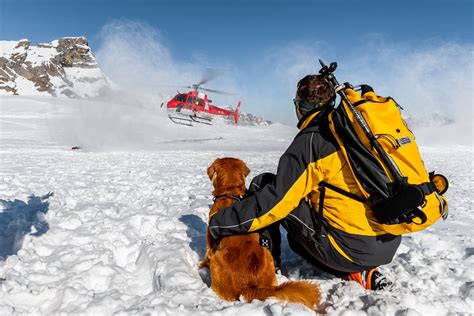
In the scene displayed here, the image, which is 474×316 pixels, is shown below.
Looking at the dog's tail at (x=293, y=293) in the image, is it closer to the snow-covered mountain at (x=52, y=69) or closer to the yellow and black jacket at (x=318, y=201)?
the yellow and black jacket at (x=318, y=201)

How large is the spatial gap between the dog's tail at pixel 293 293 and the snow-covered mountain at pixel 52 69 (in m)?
170

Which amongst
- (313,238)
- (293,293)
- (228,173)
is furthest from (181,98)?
(293,293)

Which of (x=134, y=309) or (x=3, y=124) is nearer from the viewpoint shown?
(x=134, y=309)

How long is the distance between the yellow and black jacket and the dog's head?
0.60m

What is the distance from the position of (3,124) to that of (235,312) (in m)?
39.0

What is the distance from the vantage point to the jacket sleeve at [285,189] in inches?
91.4

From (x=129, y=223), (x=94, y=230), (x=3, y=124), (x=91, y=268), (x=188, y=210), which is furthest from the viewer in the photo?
(x=3, y=124)

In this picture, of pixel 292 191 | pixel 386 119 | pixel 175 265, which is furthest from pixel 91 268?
pixel 386 119

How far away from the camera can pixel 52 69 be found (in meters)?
164

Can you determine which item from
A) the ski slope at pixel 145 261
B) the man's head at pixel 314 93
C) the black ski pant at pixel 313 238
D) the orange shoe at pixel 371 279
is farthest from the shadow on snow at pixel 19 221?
the orange shoe at pixel 371 279

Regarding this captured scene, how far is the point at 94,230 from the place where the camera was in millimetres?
4262

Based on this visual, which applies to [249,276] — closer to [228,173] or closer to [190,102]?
[228,173]

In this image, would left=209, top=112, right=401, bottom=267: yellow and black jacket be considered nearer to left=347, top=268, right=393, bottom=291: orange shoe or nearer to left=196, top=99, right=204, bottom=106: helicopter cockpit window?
left=347, top=268, right=393, bottom=291: orange shoe

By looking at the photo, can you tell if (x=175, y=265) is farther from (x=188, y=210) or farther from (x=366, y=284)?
(x=188, y=210)
